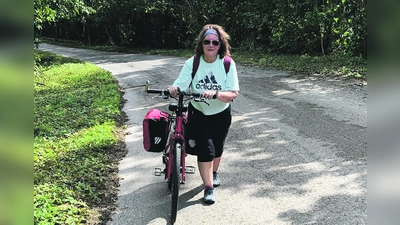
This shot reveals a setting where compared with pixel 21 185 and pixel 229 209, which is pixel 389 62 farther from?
pixel 229 209

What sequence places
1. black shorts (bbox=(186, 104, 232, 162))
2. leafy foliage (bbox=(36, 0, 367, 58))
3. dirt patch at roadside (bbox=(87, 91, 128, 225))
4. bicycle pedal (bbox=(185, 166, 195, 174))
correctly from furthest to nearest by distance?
leafy foliage (bbox=(36, 0, 367, 58)) → bicycle pedal (bbox=(185, 166, 195, 174)) → black shorts (bbox=(186, 104, 232, 162)) → dirt patch at roadside (bbox=(87, 91, 128, 225))

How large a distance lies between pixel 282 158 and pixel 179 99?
7.35ft

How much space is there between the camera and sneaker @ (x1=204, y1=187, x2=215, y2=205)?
4223mm

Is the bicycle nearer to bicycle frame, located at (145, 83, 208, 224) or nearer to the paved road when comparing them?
bicycle frame, located at (145, 83, 208, 224)

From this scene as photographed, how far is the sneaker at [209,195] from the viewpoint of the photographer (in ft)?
13.9

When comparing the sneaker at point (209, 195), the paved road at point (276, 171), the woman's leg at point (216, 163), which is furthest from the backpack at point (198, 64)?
the paved road at point (276, 171)

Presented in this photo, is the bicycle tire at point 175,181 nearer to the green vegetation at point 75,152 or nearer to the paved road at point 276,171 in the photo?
the paved road at point 276,171

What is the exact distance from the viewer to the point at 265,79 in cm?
1255

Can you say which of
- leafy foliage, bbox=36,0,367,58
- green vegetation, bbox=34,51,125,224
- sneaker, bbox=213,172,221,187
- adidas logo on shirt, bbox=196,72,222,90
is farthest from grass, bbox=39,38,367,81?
adidas logo on shirt, bbox=196,72,222,90

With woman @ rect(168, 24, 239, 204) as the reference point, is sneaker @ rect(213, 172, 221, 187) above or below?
below

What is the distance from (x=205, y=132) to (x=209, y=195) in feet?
2.46

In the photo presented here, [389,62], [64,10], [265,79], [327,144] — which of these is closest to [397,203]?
[389,62]

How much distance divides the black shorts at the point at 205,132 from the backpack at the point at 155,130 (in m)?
0.27

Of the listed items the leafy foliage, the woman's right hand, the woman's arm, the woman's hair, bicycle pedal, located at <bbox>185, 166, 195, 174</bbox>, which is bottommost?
bicycle pedal, located at <bbox>185, 166, 195, 174</bbox>
